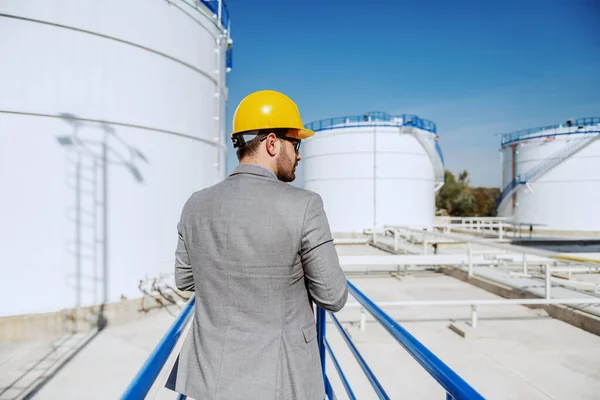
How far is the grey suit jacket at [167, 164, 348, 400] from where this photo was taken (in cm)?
111

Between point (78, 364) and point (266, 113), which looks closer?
point (266, 113)

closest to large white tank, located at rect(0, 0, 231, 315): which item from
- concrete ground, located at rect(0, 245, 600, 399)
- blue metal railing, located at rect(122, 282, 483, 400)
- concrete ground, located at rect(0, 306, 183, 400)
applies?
concrete ground, located at rect(0, 306, 183, 400)

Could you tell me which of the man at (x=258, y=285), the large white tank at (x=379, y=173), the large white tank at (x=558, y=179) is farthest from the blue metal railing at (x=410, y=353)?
the large white tank at (x=558, y=179)

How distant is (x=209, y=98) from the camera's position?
835cm

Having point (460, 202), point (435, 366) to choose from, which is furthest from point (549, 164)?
point (435, 366)

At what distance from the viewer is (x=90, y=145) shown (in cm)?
631

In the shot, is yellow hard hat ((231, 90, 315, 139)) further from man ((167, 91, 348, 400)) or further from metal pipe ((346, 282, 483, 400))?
metal pipe ((346, 282, 483, 400))

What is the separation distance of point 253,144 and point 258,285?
0.49m

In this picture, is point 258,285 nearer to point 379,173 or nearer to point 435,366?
point 435,366

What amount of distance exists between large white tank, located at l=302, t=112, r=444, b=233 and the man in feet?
63.6

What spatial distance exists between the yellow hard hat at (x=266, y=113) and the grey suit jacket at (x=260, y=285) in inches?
7.0

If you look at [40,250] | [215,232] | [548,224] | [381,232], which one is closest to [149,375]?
[215,232]

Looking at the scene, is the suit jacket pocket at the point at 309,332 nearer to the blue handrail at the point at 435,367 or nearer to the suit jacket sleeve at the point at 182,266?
the blue handrail at the point at 435,367

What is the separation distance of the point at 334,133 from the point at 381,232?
624cm
